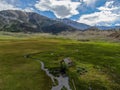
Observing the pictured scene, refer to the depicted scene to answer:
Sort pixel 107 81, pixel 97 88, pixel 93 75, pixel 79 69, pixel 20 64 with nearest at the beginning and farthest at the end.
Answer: pixel 97 88 < pixel 107 81 < pixel 93 75 < pixel 79 69 < pixel 20 64

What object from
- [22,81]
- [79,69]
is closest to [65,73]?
[79,69]

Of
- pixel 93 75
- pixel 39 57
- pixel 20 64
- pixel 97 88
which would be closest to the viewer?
pixel 97 88

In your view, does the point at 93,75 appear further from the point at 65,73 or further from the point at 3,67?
the point at 3,67

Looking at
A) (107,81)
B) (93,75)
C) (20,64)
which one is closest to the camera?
(107,81)

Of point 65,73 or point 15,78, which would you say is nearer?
point 15,78

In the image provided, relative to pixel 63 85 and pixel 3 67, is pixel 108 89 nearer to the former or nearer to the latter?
pixel 63 85

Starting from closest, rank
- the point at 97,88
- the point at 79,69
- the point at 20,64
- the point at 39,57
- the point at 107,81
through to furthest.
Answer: the point at 97,88
the point at 107,81
the point at 79,69
the point at 20,64
the point at 39,57

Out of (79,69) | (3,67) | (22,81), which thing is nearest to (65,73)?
(79,69)

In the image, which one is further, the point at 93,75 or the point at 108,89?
the point at 93,75
